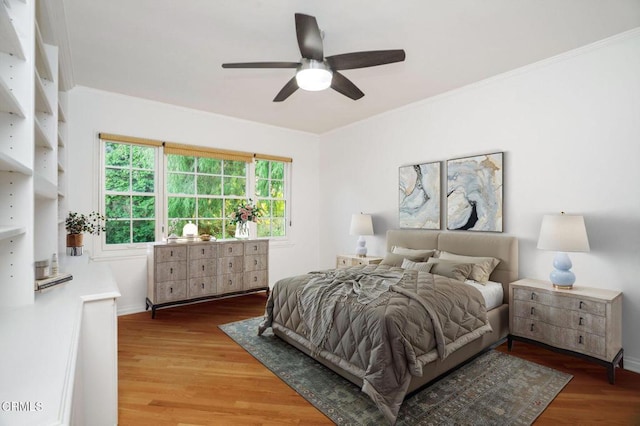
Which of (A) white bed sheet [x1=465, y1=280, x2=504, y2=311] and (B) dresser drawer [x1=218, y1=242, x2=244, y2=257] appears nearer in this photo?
(A) white bed sheet [x1=465, y1=280, x2=504, y2=311]

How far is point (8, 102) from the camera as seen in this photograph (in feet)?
4.40

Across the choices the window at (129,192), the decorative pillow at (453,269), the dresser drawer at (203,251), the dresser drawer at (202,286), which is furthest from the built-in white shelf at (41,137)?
the decorative pillow at (453,269)

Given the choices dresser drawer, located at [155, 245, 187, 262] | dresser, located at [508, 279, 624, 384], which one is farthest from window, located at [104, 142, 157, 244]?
dresser, located at [508, 279, 624, 384]

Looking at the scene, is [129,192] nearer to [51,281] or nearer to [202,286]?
[202,286]

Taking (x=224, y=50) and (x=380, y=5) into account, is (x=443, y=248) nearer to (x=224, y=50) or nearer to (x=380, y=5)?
(x=380, y=5)

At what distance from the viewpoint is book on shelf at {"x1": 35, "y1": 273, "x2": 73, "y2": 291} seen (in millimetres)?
1772

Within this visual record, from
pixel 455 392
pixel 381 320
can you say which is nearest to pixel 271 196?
pixel 381 320

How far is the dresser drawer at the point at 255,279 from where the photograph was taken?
4.76 m

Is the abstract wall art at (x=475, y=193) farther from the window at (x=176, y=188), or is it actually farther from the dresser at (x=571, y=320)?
the window at (x=176, y=188)

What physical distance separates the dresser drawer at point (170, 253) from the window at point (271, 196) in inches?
60.4

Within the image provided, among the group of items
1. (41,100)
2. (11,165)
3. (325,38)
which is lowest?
(11,165)

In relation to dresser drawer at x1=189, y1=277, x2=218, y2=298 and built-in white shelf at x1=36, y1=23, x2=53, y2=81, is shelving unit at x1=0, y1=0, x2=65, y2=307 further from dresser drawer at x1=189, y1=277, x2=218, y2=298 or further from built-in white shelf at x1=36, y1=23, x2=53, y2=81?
dresser drawer at x1=189, y1=277, x2=218, y2=298

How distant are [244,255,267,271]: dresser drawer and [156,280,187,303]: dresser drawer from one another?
2.91ft

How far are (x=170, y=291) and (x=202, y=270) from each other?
18.0 inches
